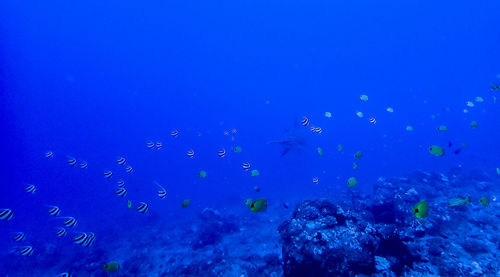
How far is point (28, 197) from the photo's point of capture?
62.3 m

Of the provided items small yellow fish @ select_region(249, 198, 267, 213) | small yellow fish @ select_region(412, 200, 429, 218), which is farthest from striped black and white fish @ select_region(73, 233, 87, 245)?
small yellow fish @ select_region(412, 200, 429, 218)

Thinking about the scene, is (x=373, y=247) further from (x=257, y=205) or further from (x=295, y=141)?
(x=295, y=141)

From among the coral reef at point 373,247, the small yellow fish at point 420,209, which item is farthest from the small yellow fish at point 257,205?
the small yellow fish at point 420,209

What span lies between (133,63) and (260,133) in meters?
102

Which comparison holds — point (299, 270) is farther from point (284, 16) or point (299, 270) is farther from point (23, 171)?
point (284, 16)

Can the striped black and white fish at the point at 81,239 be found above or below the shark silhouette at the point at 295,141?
below

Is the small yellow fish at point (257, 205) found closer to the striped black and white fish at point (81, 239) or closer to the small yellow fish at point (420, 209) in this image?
the small yellow fish at point (420, 209)

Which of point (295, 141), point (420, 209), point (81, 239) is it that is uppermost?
point (295, 141)

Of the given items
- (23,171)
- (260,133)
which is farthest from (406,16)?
(23,171)

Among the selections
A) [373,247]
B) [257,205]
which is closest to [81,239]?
[257,205]

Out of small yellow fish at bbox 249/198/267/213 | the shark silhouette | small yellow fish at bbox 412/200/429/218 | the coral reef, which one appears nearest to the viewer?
small yellow fish at bbox 412/200/429/218

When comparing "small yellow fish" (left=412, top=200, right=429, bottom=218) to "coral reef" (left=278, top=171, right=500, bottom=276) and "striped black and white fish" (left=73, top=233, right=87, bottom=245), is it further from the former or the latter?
"striped black and white fish" (left=73, top=233, right=87, bottom=245)

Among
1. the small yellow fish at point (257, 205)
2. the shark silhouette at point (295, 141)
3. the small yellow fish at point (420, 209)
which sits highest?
the shark silhouette at point (295, 141)

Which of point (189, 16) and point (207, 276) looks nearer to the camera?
point (207, 276)
